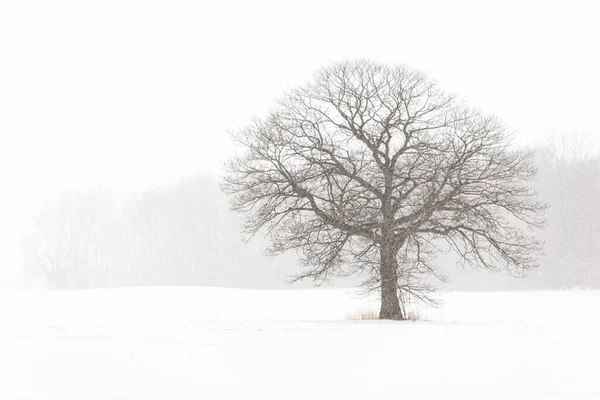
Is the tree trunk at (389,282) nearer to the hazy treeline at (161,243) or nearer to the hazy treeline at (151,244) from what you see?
the hazy treeline at (161,243)

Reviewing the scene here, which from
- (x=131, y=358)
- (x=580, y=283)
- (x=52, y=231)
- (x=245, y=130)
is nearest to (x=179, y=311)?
(x=245, y=130)

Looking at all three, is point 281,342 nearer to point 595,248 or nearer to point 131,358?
point 131,358

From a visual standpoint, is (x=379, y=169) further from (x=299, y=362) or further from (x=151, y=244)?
(x=151, y=244)

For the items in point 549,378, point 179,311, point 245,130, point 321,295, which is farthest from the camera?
point 321,295

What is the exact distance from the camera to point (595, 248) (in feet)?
196

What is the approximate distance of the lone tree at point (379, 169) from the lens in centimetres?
2233

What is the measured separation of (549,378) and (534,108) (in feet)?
539

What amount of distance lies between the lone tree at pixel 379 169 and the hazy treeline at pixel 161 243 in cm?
4916

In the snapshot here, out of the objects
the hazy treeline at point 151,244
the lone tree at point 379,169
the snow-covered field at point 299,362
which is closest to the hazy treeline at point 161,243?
the hazy treeline at point 151,244

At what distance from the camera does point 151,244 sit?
309ft

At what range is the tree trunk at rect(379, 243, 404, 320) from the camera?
2289 centimetres

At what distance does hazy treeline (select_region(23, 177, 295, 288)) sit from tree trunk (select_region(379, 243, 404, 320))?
60.5 metres

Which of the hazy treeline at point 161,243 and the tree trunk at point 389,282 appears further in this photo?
the hazy treeline at point 161,243

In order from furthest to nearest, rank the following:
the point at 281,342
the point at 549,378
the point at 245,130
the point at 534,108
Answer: the point at 534,108 < the point at 245,130 < the point at 281,342 < the point at 549,378
